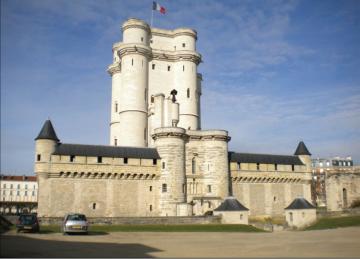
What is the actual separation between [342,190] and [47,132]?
30.8 metres

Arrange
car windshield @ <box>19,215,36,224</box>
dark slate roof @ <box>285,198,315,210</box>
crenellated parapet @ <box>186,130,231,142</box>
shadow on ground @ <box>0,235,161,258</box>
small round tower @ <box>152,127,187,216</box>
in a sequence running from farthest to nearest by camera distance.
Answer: crenellated parapet @ <box>186,130,231,142</box>, small round tower @ <box>152,127,187,216</box>, dark slate roof @ <box>285,198,315,210</box>, car windshield @ <box>19,215,36,224</box>, shadow on ground @ <box>0,235,161,258</box>

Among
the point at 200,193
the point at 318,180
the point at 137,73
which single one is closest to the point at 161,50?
the point at 137,73

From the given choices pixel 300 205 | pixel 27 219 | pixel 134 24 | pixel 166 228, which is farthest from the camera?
pixel 134 24

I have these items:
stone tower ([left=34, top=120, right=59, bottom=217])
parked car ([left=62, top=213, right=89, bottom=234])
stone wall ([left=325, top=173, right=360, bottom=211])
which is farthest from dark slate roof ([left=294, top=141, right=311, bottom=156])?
parked car ([left=62, top=213, right=89, bottom=234])

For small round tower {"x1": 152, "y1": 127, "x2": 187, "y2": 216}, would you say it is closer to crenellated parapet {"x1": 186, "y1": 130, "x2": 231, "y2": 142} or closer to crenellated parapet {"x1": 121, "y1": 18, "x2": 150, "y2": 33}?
crenellated parapet {"x1": 186, "y1": 130, "x2": 231, "y2": 142}

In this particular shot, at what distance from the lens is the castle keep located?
130ft

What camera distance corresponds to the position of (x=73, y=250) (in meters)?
15.0

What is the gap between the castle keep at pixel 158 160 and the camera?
130ft

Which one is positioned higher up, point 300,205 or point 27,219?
point 300,205

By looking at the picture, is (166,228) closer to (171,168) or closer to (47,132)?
(171,168)

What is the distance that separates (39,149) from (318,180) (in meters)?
85.4

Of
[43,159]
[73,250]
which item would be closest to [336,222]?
[73,250]

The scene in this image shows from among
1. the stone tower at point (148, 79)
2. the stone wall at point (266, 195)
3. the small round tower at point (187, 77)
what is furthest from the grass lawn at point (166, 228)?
the small round tower at point (187, 77)

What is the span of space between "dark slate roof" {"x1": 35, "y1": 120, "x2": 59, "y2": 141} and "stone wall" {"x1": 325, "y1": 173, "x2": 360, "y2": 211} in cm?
2920
